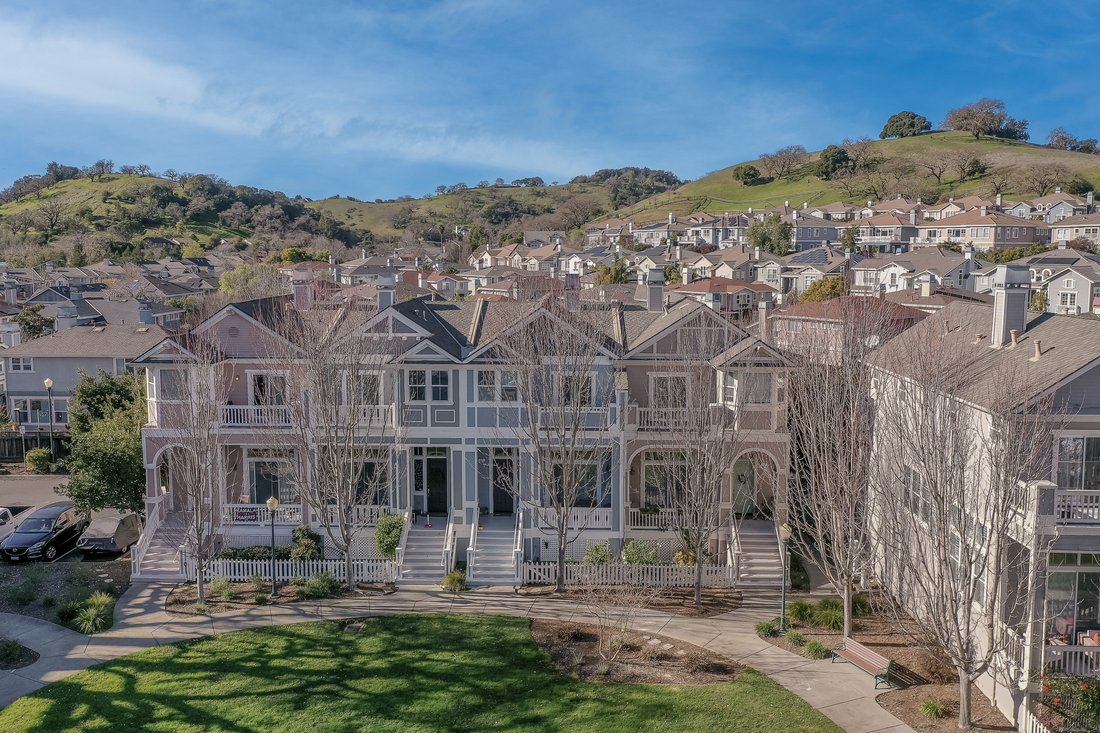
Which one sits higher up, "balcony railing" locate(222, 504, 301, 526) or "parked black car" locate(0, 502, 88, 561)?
"balcony railing" locate(222, 504, 301, 526)

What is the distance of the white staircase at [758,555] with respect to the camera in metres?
24.2

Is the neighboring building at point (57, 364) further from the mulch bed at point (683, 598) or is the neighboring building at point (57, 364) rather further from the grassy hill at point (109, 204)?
the grassy hill at point (109, 204)

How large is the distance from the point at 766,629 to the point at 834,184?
14855 centimetres

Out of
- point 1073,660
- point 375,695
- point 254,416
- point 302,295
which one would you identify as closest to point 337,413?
point 254,416

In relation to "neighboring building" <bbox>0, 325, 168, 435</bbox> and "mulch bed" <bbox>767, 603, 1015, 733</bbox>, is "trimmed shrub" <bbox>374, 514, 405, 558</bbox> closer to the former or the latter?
"mulch bed" <bbox>767, 603, 1015, 733</bbox>

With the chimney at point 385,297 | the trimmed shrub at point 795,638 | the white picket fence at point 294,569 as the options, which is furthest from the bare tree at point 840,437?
the chimney at point 385,297

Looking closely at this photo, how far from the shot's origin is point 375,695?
17.3 meters

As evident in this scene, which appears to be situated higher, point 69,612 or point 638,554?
point 638,554

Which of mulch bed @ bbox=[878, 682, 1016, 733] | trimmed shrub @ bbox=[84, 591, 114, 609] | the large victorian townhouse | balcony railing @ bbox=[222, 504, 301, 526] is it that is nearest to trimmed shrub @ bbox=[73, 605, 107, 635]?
trimmed shrub @ bbox=[84, 591, 114, 609]

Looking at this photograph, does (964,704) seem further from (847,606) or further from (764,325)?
(764,325)

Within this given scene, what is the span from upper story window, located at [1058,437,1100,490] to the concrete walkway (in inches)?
243

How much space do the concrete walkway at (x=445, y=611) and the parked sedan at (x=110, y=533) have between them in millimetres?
3679

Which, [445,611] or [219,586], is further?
[219,586]

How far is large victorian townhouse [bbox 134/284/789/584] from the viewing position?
2458 centimetres
